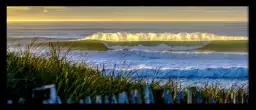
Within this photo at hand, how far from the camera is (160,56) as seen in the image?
6.15 m

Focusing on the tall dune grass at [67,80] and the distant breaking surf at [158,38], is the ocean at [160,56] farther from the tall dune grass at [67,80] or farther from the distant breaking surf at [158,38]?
the tall dune grass at [67,80]

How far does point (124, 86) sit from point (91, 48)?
3.88 ft

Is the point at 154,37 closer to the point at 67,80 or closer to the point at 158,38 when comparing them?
the point at 158,38

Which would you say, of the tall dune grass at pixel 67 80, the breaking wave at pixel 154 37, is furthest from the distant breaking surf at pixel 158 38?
the tall dune grass at pixel 67 80

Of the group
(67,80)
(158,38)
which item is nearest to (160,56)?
(158,38)

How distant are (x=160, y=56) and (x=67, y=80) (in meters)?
1.39

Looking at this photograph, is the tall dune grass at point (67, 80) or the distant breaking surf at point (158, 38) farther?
the distant breaking surf at point (158, 38)

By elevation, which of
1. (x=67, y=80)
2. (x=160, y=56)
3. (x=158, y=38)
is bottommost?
(x=67, y=80)

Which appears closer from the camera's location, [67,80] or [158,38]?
[67,80]

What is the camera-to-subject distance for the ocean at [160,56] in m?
6.07

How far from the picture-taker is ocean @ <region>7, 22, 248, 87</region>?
607 cm

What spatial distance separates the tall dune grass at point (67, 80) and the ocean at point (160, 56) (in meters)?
0.16

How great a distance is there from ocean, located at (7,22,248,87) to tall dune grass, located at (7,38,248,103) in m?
0.16
